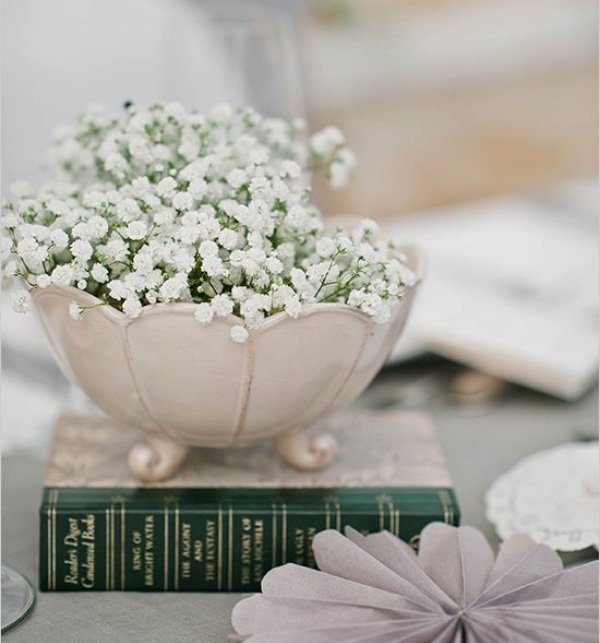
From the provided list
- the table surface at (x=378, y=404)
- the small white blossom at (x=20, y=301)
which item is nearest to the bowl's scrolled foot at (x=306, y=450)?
the table surface at (x=378, y=404)

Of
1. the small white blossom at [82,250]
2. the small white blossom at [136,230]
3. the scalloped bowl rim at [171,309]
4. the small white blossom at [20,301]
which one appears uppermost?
the small white blossom at [136,230]

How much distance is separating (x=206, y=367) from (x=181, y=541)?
0.44ft

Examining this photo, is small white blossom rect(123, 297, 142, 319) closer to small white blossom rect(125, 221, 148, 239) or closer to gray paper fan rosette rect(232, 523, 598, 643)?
small white blossom rect(125, 221, 148, 239)

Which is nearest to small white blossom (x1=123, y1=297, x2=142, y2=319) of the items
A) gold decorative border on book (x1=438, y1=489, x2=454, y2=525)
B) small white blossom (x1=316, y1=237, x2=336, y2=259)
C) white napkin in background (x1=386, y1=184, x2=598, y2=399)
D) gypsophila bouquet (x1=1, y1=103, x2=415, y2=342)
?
gypsophila bouquet (x1=1, y1=103, x2=415, y2=342)

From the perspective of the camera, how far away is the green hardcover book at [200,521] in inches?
28.9

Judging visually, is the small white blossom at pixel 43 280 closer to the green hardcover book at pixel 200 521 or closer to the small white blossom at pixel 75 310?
the small white blossom at pixel 75 310

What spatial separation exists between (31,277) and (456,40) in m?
2.15

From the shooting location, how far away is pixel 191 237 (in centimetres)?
68

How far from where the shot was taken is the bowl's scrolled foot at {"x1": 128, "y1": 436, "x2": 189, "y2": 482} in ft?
2.52

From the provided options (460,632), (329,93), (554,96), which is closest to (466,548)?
(460,632)

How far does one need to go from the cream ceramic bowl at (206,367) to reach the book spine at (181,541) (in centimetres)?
5

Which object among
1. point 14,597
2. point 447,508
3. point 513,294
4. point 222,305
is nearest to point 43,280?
point 222,305

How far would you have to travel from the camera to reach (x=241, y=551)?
2.44 ft

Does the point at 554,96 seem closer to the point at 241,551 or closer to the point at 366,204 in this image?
the point at 366,204
